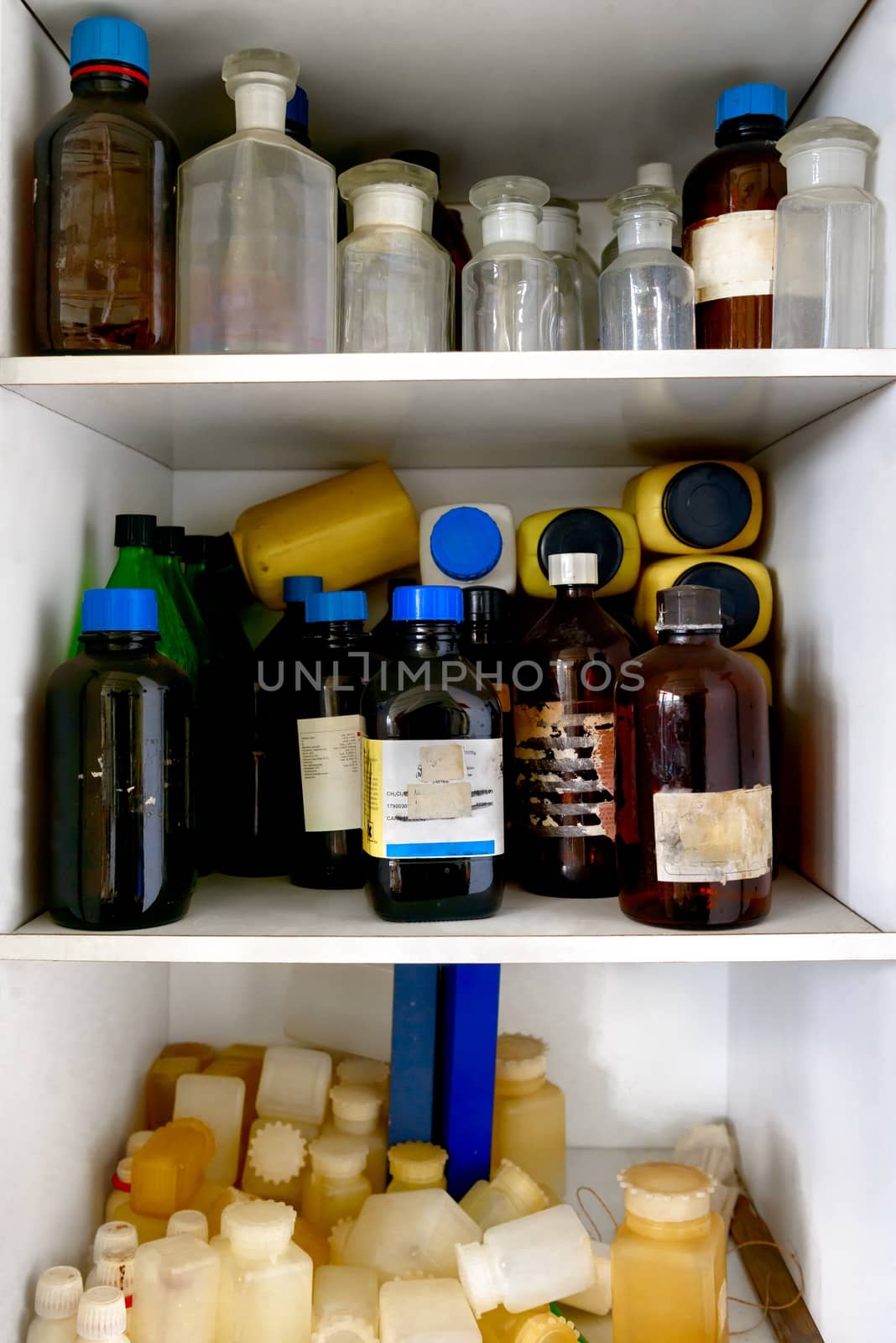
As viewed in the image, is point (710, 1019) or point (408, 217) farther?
point (710, 1019)

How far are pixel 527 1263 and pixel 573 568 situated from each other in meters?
0.60

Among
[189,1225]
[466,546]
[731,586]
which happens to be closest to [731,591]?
[731,586]

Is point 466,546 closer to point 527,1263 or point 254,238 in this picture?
point 254,238

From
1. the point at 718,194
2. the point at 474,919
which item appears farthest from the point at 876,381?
the point at 474,919

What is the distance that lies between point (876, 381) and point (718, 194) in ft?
0.80

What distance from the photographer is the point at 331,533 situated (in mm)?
1070

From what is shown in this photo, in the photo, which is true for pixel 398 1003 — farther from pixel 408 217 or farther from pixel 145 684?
pixel 408 217

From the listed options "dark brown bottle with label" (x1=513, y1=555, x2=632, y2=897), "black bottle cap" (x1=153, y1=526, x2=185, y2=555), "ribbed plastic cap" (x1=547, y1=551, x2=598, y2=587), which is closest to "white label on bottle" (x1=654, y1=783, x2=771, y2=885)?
"dark brown bottle with label" (x1=513, y1=555, x2=632, y2=897)

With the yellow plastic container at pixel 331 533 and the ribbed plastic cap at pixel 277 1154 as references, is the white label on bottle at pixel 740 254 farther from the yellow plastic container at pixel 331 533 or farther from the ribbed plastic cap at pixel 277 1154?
the ribbed plastic cap at pixel 277 1154

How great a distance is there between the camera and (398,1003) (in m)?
1.04

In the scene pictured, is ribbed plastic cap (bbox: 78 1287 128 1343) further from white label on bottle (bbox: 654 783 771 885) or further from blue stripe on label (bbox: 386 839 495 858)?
white label on bottle (bbox: 654 783 771 885)

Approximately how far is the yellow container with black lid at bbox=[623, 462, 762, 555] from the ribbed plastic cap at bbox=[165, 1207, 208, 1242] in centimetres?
74

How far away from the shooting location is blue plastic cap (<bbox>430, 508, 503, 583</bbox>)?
1013 millimetres

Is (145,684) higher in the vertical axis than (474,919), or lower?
higher
